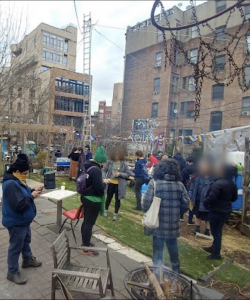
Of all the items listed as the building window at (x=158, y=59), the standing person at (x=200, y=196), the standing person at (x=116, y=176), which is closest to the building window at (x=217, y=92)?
the building window at (x=158, y=59)

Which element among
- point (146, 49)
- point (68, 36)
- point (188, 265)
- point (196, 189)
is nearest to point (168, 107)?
point (146, 49)

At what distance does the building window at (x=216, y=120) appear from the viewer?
80.5ft

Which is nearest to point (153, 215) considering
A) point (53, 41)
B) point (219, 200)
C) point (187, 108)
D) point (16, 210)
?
point (219, 200)

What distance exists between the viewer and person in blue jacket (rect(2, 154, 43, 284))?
2.84m

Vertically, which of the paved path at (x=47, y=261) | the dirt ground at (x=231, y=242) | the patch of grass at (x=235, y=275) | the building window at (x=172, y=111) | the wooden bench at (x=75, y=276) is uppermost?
the building window at (x=172, y=111)

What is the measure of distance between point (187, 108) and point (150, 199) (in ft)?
83.5

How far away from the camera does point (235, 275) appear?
3.60 meters

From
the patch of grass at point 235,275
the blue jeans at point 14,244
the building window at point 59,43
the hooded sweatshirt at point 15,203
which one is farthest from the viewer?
the building window at point 59,43

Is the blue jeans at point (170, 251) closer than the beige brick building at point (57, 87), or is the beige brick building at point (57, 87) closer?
the blue jeans at point (170, 251)

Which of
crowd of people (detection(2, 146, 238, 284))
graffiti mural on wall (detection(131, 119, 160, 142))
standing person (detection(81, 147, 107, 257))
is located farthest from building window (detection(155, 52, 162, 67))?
standing person (detection(81, 147, 107, 257))

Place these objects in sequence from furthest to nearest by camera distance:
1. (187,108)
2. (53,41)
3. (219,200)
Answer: (53,41), (187,108), (219,200)

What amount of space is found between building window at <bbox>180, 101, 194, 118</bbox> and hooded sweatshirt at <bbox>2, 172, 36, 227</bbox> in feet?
84.0

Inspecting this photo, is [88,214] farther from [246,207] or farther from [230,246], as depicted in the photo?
[246,207]

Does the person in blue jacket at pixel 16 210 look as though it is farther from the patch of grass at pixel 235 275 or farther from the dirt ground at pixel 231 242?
the dirt ground at pixel 231 242
